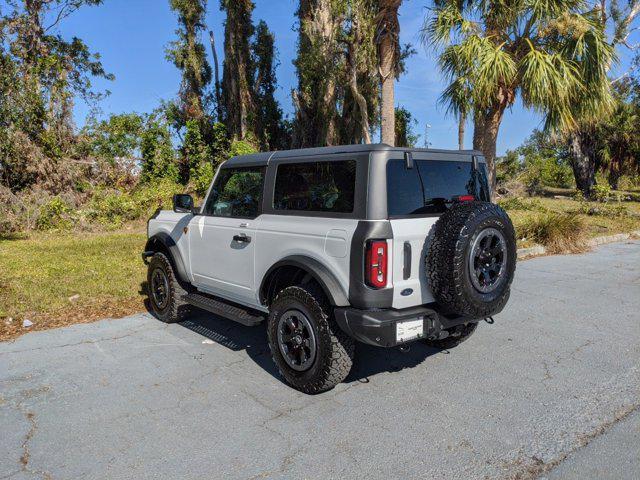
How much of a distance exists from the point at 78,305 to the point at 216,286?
7.72ft

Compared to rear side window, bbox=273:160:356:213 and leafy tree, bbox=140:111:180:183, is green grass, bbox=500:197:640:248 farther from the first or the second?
leafy tree, bbox=140:111:180:183

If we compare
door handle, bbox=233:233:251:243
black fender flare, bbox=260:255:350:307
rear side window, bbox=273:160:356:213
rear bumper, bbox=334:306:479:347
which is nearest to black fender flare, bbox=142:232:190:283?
door handle, bbox=233:233:251:243

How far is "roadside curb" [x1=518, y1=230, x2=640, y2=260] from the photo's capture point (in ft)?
32.0

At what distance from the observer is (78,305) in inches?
239

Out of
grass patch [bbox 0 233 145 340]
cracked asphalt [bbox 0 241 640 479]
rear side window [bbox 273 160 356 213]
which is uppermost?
rear side window [bbox 273 160 356 213]

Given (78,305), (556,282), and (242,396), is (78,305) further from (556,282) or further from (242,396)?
(556,282)

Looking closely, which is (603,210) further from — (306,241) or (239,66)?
(239,66)

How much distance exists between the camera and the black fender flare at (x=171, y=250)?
523cm

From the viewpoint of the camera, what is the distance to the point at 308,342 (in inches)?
147

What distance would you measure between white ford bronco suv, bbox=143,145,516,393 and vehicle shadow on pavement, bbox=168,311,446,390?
17.1 inches

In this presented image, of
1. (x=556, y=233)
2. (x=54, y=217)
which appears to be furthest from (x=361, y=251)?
(x=54, y=217)

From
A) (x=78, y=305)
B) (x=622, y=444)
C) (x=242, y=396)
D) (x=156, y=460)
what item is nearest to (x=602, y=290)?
(x=622, y=444)

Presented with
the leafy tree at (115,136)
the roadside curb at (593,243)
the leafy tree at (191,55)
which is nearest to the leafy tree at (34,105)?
the leafy tree at (115,136)

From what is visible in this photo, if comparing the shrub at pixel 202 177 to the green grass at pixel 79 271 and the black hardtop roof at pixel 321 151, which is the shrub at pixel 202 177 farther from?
the black hardtop roof at pixel 321 151
